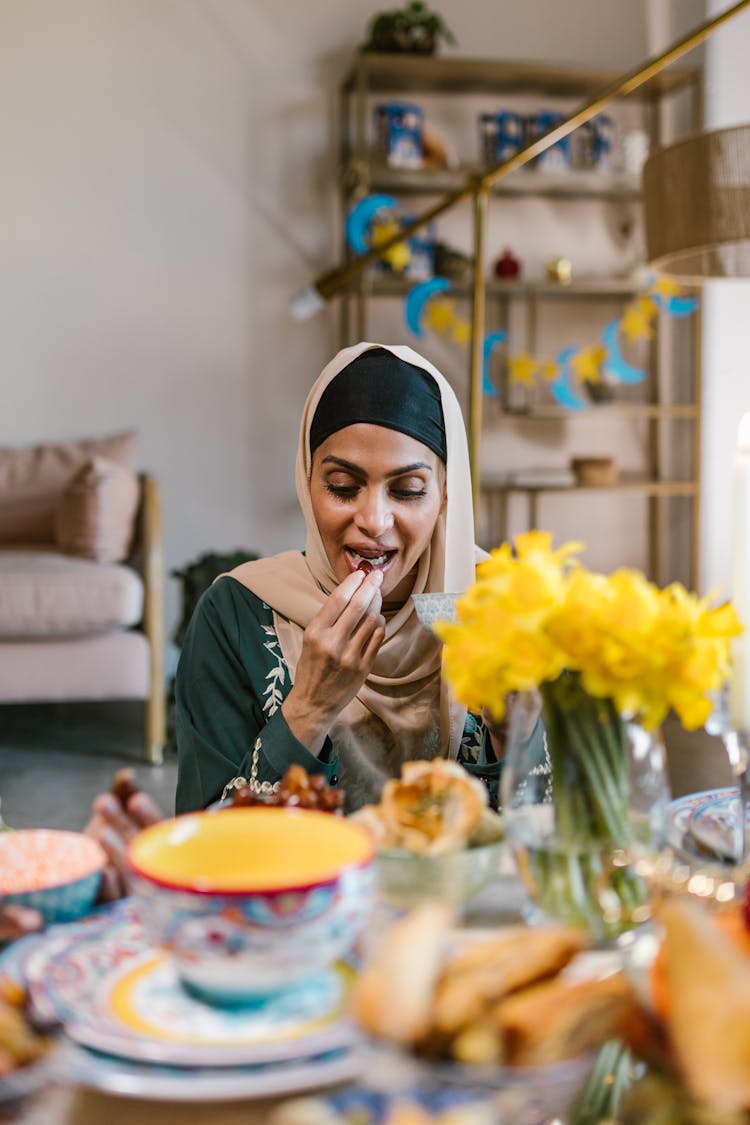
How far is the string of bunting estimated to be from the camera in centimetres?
456

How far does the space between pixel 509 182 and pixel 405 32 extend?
719mm

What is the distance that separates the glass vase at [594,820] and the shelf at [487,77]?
4.20 m

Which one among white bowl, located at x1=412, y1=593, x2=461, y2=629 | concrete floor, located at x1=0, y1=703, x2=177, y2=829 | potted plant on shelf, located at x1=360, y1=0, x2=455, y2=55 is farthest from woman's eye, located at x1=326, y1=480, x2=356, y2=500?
potted plant on shelf, located at x1=360, y1=0, x2=455, y2=55

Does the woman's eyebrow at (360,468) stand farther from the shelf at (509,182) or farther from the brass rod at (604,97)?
the shelf at (509,182)

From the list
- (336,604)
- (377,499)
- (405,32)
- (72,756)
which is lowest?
(72,756)

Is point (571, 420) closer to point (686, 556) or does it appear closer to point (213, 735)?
point (686, 556)

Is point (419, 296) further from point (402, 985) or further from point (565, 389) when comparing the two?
point (402, 985)

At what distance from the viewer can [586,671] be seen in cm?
64

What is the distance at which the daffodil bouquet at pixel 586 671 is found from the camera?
638 mm

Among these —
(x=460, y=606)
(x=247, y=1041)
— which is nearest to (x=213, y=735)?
(x=460, y=606)

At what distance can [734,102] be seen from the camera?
479 centimetres

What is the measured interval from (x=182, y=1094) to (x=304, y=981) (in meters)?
0.10

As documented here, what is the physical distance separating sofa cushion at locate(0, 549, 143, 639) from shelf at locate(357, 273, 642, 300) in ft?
5.52

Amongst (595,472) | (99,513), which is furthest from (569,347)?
(99,513)
